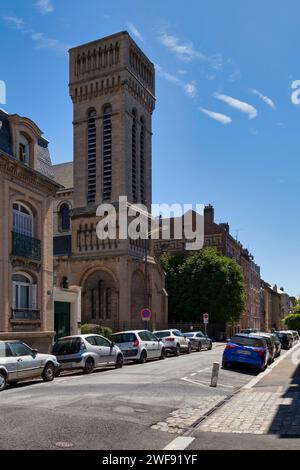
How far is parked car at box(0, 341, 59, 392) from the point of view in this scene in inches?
601

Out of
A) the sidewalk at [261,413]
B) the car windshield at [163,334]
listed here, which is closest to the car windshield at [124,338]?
the car windshield at [163,334]

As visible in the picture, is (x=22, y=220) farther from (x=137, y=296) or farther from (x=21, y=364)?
(x=137, y=296)

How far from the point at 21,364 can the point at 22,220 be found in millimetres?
10817

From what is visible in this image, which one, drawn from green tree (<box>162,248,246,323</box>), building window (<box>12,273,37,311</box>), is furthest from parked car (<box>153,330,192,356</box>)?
green tree (<box>162,248,246,323</box>)

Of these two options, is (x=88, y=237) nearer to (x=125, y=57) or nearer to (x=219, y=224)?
(x=125, y=57)

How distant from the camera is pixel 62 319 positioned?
103ft

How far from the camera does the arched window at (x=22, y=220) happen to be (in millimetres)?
24953

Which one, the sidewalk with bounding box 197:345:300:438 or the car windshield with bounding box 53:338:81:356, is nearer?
the sidewalk with bounding box 197:345:300:438

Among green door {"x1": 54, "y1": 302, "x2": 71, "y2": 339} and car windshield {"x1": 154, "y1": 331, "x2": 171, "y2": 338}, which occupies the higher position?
green door {"x1": 54, "y1": 302, "x2": 71, "y2": 339}

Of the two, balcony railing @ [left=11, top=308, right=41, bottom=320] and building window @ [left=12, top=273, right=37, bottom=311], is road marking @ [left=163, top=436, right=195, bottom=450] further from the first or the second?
building window @ [left=12, top=273, right=37, bottom=311]

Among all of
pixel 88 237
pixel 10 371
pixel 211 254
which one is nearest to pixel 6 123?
pixel 10 371

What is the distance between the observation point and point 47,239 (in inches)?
1061

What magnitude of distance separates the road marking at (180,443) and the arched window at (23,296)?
16.5 metres

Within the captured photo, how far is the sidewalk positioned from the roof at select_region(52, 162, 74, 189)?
43.9 metres
